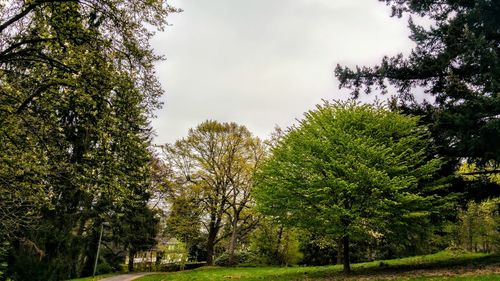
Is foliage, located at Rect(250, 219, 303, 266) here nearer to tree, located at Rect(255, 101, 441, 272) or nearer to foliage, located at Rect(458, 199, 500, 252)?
tree, located at Rect(255, 101, 441, 272)

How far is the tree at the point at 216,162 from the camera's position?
35312 mm

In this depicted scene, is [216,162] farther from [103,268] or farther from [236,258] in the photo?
[103,268]

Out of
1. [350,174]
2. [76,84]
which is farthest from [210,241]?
[76,84]

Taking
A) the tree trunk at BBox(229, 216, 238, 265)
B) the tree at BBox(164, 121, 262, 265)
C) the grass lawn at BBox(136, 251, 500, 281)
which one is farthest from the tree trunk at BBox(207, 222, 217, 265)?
the grass lawn at BBox(136, 251, 500, 281)

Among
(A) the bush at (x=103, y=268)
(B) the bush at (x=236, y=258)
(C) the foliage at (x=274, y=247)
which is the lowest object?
(A) the bush at (x=103, y=268)

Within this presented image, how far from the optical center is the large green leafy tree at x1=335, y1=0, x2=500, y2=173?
46.7ft

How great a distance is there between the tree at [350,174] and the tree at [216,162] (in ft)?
45.3

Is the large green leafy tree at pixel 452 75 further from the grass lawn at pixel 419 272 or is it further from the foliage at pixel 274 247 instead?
the foliage at pixel 274 247

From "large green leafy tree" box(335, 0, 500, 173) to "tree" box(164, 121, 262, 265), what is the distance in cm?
1731

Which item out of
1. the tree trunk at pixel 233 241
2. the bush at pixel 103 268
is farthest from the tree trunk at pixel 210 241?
the bush at pixel 103 268

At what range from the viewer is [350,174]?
679 inches

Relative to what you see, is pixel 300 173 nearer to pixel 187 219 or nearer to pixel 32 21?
pixel 32 21

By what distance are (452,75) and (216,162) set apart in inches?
947

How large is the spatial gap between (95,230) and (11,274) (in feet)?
45.2
